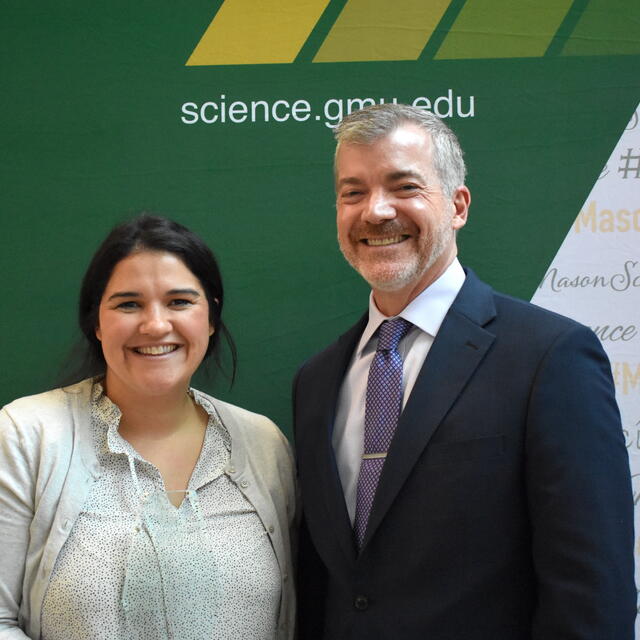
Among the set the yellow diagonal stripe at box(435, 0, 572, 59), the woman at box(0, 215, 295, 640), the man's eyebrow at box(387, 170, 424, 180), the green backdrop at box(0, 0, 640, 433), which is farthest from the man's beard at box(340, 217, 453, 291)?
the yellow diagonal stripe at box(435, 0, 572, 59)

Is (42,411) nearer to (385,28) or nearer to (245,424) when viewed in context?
(245,424)

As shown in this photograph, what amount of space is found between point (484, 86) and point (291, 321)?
0.90m

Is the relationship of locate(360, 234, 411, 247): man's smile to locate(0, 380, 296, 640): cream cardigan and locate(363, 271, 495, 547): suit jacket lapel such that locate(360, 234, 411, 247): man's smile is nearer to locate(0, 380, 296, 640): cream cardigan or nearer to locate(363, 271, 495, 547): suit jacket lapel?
locate(363, 271, 495, 547): suit jacket lapel

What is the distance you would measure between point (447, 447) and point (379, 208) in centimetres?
56

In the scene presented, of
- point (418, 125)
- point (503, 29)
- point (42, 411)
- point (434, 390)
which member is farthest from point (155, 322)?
point (503, 29)

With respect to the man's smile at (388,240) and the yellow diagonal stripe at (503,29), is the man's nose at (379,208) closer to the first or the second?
the man's smile at (388,240)

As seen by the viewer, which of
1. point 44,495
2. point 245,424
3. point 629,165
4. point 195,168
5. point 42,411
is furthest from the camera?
point 195,168

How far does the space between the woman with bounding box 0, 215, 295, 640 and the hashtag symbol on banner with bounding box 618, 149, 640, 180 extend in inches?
47.7

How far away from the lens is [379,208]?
6.22 ft

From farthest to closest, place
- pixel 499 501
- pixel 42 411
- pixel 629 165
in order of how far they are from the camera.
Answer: pixel 629 165, pixel 42 411, pixel 499 501

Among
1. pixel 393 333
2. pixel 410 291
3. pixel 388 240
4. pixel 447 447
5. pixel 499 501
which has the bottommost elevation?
pixel 499 501

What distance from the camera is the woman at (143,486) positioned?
1857mm

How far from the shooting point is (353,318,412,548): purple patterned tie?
184cm


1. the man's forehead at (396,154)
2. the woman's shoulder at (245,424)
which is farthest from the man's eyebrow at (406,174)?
the woman's shoulder at (245,424)
